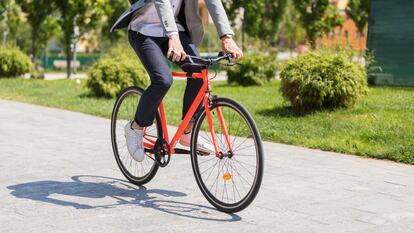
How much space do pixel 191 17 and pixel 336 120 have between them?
15.0 ft

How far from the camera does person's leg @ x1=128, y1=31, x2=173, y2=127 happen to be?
5.12 meters

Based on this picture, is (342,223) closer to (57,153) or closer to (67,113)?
(57,153)

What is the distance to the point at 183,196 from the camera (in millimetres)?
5449

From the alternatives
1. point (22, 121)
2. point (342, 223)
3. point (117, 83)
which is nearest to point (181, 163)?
point (342, 223)

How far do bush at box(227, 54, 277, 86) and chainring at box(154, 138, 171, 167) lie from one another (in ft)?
38.5

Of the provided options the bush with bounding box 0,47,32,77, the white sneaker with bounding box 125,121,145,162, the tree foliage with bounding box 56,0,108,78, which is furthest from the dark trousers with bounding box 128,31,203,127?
the tree foliage with bounding box 56,0,108,78

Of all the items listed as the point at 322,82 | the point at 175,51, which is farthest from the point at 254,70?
the point at 175,51

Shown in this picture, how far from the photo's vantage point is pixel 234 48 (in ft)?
16.5

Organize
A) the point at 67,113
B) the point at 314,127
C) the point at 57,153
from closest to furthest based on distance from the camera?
the point at 57,153 < the point at 314,127 < the point at 67,113

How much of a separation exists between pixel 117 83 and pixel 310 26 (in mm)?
17785

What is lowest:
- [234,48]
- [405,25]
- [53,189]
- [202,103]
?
[53,189]

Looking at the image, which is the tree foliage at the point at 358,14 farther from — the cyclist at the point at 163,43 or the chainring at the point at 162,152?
the chainring at the point at 162,152

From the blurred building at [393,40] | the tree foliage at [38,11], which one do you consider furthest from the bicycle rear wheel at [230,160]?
the tree foliage at [38,11]

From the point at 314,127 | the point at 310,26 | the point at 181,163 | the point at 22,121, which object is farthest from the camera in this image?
the point at 310,26
